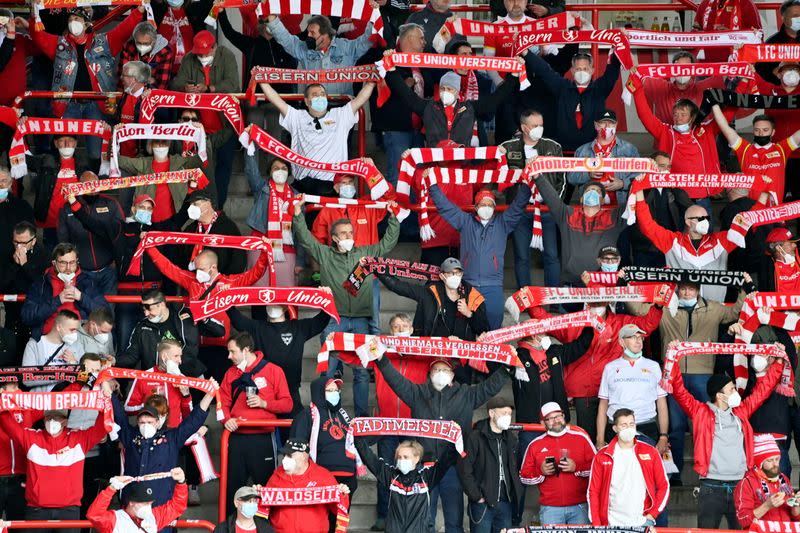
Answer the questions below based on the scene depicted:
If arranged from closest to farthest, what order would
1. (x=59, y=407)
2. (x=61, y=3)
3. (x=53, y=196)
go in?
(x=59, y=407)
(x=53, y=196)
(x=61, y=3)

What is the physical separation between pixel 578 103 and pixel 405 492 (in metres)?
5.42

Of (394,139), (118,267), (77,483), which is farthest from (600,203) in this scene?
(77,483)

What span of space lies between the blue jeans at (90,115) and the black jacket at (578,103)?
15.7 ft

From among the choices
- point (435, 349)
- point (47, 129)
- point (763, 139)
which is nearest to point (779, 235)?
point (763, 139)

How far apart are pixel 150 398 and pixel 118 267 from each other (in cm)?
214

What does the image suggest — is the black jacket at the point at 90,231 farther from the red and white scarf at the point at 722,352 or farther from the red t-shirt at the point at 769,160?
the red t-shirt at the point at 769,160

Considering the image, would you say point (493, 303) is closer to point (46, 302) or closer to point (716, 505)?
point (716, 505)

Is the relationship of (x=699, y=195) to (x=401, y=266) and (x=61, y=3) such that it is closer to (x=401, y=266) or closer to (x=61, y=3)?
(x=401, y=266)

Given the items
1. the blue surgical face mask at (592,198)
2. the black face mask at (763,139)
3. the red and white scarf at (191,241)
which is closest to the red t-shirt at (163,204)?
the red and white scarf at (191,241)

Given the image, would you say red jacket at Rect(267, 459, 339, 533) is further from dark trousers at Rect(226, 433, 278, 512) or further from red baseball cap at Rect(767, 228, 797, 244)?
red baseball cap at Rect(767, 228, 797, 244)

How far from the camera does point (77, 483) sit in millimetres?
14016

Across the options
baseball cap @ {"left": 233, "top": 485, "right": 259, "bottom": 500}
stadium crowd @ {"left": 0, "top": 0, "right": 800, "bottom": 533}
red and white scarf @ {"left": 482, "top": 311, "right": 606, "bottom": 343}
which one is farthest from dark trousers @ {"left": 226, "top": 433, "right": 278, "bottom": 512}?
red and white scarf @ {"left": 482, "top": 311, "right": 606, "bottom": 343}

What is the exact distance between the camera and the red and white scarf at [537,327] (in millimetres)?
14617

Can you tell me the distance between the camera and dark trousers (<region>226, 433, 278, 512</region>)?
14.2 meters
